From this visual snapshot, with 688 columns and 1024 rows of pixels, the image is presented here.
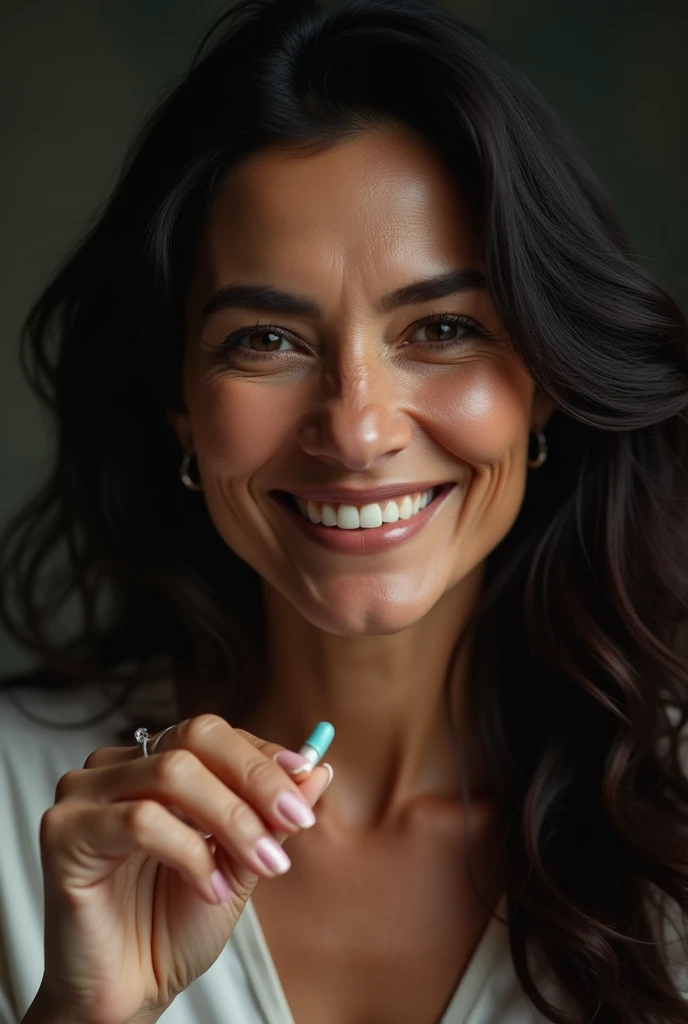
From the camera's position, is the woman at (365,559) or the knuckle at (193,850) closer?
the knuckle at (193,850)

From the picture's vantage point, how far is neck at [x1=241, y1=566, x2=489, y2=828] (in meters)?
1.71

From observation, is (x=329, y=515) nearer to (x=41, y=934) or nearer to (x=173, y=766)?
(x=173, y=766)

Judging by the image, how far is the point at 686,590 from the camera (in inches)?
68.5

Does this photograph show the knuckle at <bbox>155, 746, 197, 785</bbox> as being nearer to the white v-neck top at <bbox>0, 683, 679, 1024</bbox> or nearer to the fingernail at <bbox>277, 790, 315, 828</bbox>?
the fingernail at <bbox>277, 790, 315, 828</bbox>

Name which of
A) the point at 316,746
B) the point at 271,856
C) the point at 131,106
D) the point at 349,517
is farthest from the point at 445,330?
the point at 131,106

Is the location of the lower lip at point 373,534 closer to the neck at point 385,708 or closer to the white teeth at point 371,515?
the white teeth at point 371,515

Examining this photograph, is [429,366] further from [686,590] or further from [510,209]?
[686,590]

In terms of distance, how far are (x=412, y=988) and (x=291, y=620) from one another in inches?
19.6

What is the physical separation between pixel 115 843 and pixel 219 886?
11 cm

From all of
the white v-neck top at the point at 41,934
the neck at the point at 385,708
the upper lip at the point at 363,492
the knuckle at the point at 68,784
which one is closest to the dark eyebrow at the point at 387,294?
the upper lip at the point at 363,492

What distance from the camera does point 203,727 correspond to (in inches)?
47.3

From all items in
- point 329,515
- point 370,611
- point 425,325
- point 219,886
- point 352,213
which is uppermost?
point 352,213

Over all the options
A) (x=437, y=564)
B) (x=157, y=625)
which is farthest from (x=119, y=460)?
(x=437, y=564)

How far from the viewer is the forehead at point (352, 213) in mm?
1423
